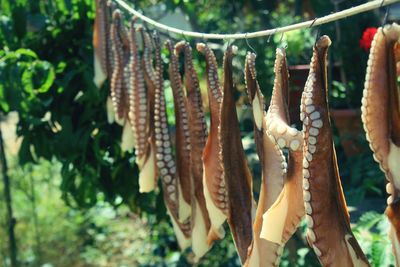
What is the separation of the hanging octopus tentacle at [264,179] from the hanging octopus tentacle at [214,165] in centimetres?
17

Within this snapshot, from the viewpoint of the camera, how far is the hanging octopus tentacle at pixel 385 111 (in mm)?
984

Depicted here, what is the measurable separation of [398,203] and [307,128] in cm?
17

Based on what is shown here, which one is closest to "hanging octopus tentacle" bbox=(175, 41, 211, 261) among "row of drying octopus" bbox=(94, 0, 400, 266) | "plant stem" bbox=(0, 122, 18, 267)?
"row of drying octopus" bbox=(94, 0, 400, 266)

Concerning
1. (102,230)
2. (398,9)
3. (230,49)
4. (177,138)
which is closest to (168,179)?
(177,138)

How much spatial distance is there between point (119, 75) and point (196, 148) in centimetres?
49

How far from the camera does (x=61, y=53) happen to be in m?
2.46

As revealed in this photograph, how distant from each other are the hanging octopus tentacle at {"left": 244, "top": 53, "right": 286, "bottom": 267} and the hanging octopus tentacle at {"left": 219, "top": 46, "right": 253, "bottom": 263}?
6 cm

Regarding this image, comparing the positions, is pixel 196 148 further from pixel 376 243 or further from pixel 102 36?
pixel 102 36

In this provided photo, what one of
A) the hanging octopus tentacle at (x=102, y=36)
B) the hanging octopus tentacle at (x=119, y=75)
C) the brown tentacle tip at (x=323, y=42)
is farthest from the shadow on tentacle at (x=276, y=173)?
the hanging octopus tentacle at (x=102, y=36)

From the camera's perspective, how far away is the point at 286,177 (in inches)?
45.4

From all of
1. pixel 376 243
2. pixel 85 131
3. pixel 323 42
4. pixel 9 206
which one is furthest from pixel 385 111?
pixel 9 206

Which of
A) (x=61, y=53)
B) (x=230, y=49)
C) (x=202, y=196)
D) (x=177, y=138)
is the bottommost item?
(x=202, y=196)

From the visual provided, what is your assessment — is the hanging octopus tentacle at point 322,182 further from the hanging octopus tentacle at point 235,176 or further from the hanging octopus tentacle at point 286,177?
the hanging octopus tentacle at point 235,176

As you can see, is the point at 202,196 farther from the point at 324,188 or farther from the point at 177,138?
the point at 324,188
